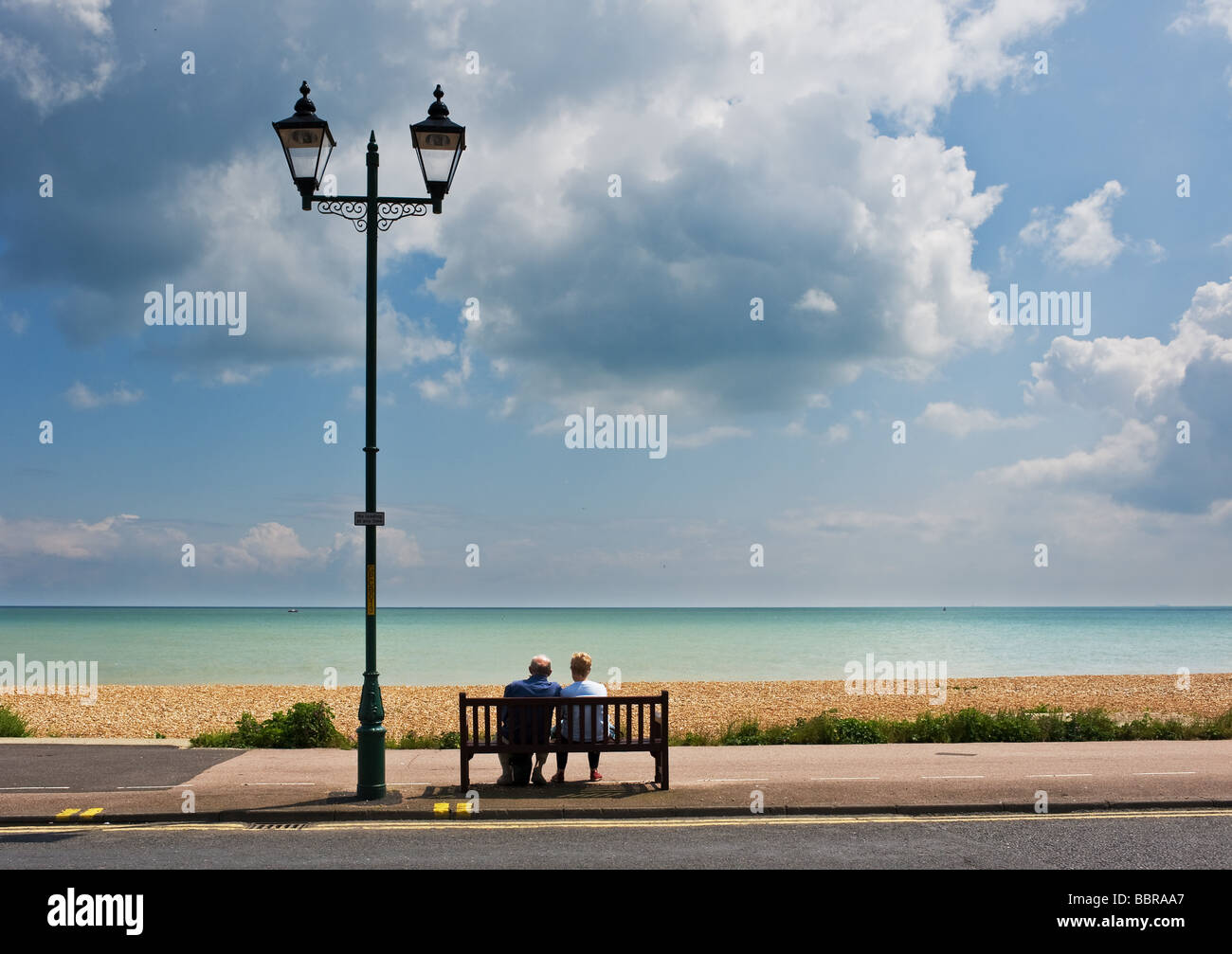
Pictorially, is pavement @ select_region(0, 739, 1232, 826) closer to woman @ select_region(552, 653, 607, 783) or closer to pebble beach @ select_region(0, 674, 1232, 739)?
woman @ select_region(552, 653, 607, 783)

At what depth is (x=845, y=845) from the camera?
7980mm

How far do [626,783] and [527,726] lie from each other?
4.38 feet

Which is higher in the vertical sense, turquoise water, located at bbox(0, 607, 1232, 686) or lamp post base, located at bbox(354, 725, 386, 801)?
lamp post base, located at bbox(354, 725, 386, 801)

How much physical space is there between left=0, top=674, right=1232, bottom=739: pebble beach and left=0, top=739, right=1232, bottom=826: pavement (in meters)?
4.70

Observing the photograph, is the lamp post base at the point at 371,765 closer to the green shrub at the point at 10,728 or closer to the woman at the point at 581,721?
the woman at the point at 581,721

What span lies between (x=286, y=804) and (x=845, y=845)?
5129 mm

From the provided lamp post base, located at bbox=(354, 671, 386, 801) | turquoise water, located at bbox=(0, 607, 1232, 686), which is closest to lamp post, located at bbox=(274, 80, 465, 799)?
lamp post base, located at bbox=(354, 671, 386, 801)

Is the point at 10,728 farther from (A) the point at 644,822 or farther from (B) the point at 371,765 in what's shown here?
(A) the point at 644,822

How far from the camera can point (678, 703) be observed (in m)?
24.5

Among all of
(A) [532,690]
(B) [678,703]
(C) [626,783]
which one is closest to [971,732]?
(C) [626,783]

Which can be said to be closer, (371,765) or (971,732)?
(371,765)

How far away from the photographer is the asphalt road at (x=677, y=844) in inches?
291

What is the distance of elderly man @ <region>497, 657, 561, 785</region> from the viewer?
9.97m
